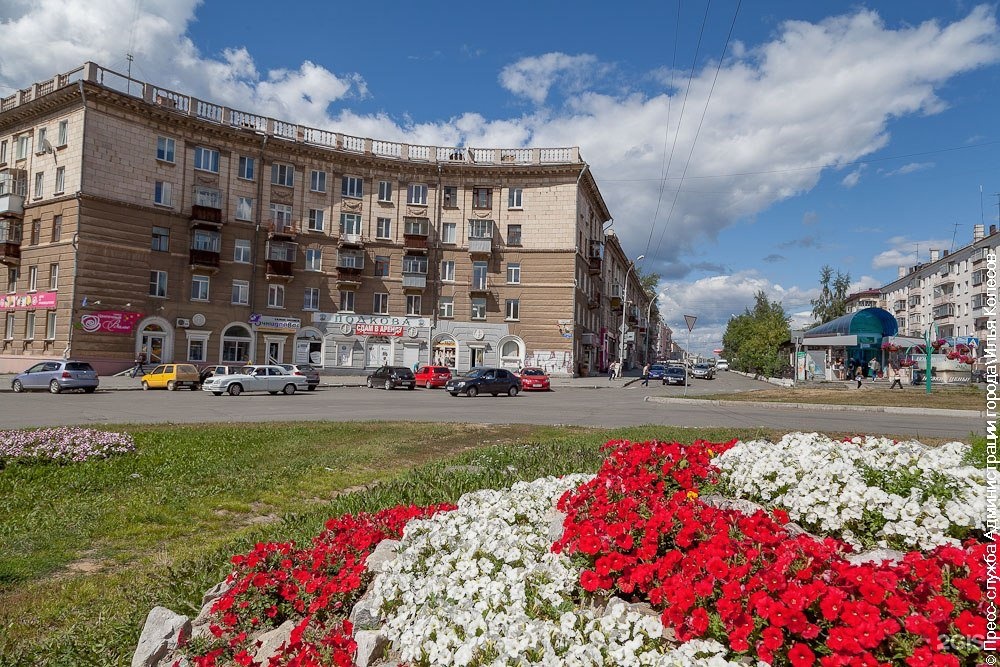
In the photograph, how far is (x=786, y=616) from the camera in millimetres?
2219

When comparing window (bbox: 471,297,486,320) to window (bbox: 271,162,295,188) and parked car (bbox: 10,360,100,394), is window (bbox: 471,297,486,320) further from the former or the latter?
parked car (bbox: 10,360,100,394)

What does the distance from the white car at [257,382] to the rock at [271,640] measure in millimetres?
28889

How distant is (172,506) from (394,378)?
30526mm

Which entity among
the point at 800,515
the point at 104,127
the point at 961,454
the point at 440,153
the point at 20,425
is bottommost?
the point at 20,425

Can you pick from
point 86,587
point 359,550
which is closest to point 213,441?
point 86,587

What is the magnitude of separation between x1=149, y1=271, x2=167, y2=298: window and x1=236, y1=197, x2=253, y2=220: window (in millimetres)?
6546

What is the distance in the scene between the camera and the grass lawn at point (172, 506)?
4168mm

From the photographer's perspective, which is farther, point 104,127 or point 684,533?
point 104,127

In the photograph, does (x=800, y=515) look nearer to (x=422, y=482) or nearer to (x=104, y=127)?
(x=422, y=482)

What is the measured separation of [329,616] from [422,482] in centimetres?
351

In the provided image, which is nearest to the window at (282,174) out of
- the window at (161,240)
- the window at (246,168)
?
the window at (246,168)

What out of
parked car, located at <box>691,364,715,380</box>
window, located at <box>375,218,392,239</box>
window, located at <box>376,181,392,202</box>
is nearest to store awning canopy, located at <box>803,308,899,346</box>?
parked car, located at <box>691,364,715,380</box>

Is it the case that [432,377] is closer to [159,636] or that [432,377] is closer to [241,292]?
[241,292]

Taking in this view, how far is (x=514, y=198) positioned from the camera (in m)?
50.4
